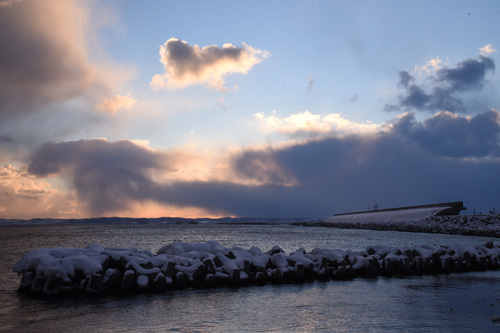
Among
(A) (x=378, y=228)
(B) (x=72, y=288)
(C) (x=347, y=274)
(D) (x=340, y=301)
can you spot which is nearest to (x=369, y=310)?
(D) (x=340, y=301)

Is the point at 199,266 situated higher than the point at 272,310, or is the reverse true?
the point at 199,266

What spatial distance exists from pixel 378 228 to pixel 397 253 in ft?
231

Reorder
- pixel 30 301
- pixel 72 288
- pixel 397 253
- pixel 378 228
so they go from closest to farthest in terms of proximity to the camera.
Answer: pixel 30 301
pixel 72 288
pixel 397 253
pixel 378 228

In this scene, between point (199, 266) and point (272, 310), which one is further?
point (199, 266)

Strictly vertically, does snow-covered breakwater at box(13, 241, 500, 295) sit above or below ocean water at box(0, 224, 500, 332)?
above

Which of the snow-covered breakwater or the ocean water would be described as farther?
the snow-covered breakwater

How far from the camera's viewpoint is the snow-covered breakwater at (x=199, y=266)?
12.5m

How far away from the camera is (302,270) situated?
15219mm

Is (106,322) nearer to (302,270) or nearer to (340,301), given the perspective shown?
(340,301)

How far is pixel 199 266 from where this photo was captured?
13.9m

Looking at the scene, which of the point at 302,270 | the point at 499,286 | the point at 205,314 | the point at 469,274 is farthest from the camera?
the point at 469,274

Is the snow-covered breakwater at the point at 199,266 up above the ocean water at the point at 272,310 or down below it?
above

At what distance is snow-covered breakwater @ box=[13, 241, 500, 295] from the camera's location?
12547mm

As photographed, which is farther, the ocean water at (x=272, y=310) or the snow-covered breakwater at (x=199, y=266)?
the snow-covered breakwater at (x=199, y=266)
